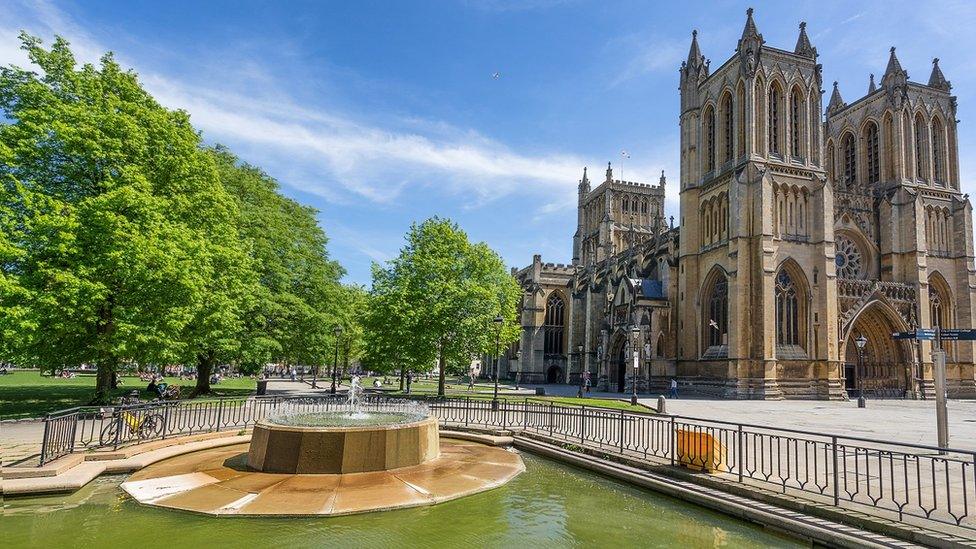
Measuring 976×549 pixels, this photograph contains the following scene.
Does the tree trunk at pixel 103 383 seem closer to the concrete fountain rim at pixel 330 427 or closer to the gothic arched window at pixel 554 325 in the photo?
the concrete fountain rim at pixel 330 427

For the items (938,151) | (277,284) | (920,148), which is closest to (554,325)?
(920,148)

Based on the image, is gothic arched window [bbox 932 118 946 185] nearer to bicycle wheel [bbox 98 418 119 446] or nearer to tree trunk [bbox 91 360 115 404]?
bicycle wheel [bbox 98 418 119 446]

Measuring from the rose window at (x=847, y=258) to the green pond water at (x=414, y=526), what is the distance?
154 feet

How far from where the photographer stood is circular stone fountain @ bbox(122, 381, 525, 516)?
866 cm

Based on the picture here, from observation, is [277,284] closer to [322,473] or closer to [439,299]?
[439,299]

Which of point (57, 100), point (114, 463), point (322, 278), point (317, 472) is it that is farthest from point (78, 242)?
point (322, 278)

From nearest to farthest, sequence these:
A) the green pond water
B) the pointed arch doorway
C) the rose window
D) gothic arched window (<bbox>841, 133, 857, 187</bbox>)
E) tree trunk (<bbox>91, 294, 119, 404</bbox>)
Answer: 1. the green pond water
2. tree trunk (<bbox>91, 294, 119, 404</bbox>)
3. the pointed arch doorway
4. the rose window
5. gothic arched window (<bbox>841, 133, 857, 187</bbox>)

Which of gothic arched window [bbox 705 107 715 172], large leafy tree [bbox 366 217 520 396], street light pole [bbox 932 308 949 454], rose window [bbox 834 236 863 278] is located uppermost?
gothic arched window [bbox 705 107 715 172]

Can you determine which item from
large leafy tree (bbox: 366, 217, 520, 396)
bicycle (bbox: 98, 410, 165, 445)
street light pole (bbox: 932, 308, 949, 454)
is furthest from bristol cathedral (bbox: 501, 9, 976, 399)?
bicycle (bbox: 98, 410, 165, 445)

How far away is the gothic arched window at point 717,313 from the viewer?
43.1 meters

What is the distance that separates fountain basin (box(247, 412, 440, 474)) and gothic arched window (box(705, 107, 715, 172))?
147 feet

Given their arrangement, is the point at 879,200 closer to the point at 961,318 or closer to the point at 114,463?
the point at 961,318

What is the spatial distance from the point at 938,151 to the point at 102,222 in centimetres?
6435

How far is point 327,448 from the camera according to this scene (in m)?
10.5
